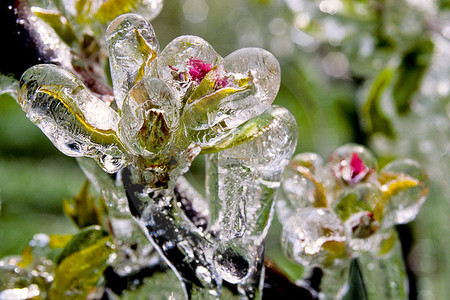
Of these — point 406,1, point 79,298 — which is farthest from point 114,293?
point 406,1

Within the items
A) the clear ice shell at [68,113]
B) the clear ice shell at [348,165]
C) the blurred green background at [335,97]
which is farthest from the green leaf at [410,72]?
the clear ice shell at [68,113]

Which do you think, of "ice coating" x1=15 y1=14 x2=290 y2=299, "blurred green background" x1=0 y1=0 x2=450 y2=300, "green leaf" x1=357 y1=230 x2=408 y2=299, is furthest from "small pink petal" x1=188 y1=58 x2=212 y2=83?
"blurred green background" x1=0 y1=0 x2=450 y2=300

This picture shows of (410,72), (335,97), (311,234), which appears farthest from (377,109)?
(311,234)

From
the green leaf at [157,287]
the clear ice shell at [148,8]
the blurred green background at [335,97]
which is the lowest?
the blurred green background at [335,97]

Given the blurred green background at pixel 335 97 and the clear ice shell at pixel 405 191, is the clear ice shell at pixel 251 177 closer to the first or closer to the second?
the clear ice shell at pixel 405 191

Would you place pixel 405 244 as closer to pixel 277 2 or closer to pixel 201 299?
pixel 277 2

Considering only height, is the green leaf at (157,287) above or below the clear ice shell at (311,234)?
below

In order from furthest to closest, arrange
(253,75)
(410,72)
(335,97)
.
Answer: (335,97) < (410,72) < (253,75)

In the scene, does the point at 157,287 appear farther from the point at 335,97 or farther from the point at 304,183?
the point at 335,97
